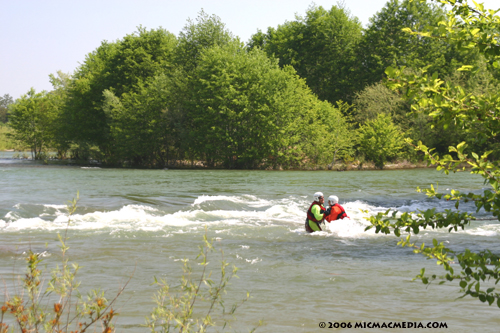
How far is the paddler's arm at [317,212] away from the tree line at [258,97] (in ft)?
100

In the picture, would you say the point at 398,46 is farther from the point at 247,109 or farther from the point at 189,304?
the point at 189,304

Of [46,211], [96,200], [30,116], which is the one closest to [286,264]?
[46,211]

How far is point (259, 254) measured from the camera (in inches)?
435

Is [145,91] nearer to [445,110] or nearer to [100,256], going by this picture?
[100,256]

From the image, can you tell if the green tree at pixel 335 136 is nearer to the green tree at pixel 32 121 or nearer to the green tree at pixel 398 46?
the green tree at pixel 398 46

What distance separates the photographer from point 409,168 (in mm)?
48250

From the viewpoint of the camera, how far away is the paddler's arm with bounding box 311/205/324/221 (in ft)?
45.5

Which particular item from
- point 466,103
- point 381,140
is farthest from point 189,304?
point 381,140

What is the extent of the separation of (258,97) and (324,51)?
70.0 feet

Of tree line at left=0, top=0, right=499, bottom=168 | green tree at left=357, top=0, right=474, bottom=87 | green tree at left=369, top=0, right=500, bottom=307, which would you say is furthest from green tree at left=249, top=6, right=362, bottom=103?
green tree at left=369, top=0, right=500, bottom=307

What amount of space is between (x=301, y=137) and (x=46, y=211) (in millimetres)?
35797

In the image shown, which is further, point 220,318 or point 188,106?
point 188,106

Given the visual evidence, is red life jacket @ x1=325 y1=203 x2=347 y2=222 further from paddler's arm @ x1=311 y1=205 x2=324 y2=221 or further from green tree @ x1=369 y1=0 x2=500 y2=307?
green tree @ x1=369 y1=0 x2=500 y2=307

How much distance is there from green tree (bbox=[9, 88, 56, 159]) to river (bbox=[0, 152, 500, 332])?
55215 millimetres
